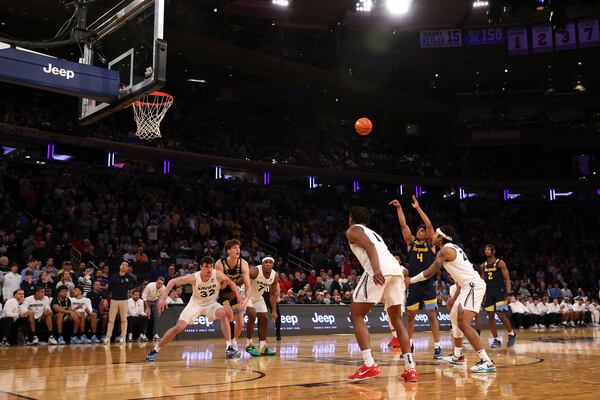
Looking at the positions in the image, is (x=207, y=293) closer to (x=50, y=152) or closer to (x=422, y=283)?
(x=422, y=283)

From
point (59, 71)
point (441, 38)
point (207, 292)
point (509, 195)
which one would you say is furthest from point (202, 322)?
point (509, 195)

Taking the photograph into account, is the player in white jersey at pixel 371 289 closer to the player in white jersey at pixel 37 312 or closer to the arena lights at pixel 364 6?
the player in white jersey at pixel 37 312

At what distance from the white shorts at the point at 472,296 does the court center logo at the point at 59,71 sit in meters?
6.53

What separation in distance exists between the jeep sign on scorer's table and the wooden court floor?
5.23 metres

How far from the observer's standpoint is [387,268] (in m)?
7.36

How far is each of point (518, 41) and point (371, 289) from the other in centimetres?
2880

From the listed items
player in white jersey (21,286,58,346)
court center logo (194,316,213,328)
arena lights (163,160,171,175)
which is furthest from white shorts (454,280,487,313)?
arena lights (163,160,171,175)

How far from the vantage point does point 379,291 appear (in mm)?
7203

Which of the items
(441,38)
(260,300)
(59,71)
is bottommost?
(260,300)

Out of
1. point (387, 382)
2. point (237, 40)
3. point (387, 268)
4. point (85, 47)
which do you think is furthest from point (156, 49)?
point (237, 40)

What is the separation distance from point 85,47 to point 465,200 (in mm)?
31416

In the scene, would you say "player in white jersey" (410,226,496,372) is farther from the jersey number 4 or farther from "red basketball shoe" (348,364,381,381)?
the jersey number 4

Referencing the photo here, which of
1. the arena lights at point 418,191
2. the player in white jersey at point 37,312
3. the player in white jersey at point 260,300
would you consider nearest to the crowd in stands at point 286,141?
the arena lights at point 418,191

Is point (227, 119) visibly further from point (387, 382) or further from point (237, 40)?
point (387, 382)
